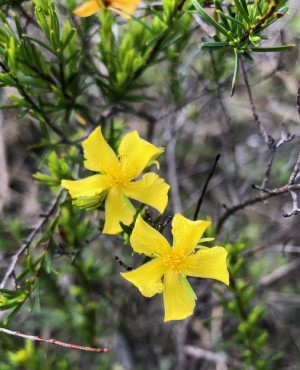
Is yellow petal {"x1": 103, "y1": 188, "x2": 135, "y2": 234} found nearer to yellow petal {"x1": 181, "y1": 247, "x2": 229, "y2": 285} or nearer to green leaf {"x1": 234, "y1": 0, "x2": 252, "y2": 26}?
yellow petal {"x1": 181, "y1": 247, "x2": 229, "y2": 285}

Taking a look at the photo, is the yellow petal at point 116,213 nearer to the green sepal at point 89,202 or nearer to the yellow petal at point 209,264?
the green sepal at point 89,202

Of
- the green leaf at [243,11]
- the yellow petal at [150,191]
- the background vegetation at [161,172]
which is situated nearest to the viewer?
the green leaf at [243,11]

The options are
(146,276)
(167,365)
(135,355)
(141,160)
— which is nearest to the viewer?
(146,276)

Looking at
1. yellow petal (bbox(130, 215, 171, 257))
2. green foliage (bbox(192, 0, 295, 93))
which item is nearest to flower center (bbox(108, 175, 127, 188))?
yellow petal (bbox(130, 215, 171, 257))

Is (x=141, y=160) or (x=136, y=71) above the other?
(x=136, y=71)

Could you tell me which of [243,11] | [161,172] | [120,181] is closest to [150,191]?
[120,181]

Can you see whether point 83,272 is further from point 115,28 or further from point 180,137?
point 180,137

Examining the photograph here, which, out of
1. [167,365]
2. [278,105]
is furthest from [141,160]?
[278,105]

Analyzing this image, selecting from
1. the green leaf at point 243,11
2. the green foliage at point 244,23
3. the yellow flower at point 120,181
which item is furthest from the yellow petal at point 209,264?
the green leaf at point 243,11
